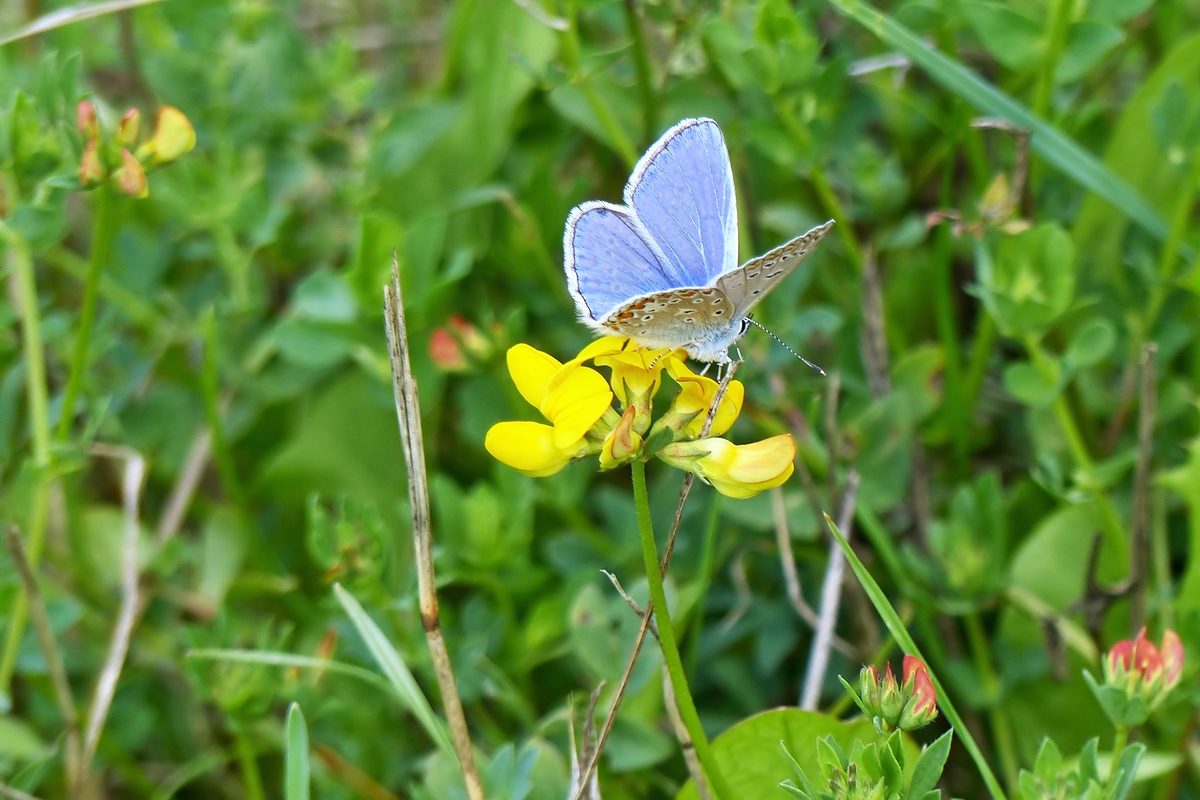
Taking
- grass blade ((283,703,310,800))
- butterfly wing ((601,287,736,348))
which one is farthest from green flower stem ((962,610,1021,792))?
grass blade ((283,703,310,800))

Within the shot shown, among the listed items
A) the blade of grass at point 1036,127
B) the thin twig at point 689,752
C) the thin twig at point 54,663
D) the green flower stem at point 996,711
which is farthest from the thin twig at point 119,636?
the blade of grass at point 1036,127

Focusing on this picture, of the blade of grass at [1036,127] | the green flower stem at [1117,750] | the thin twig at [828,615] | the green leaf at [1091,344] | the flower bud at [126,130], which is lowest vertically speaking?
the thin twig at [828,615]

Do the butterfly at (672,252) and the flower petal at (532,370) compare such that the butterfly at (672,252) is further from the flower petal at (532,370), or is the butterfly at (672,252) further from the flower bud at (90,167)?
the flower bud at (90,167)

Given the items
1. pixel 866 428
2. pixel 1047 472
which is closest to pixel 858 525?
pixel 866 428

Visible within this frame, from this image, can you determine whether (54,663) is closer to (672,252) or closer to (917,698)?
(672,252)

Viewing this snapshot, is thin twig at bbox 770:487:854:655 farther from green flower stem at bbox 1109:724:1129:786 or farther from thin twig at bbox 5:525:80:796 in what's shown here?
thin twig at bbox 5:525:80:796

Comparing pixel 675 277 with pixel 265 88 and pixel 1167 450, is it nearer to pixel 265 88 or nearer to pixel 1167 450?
pixel 1167 450
